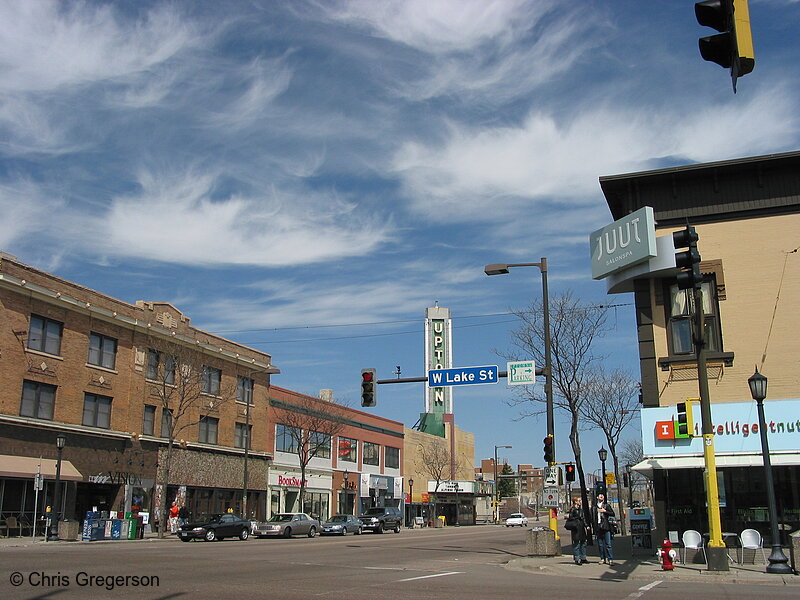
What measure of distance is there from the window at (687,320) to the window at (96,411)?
31.6 metres

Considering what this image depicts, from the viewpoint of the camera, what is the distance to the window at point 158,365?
44938 millimetres

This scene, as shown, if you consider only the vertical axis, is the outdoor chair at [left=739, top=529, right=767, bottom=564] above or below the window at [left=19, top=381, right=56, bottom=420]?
below

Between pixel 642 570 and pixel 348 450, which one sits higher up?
pixel 348 450

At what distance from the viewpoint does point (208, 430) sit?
50156 mm

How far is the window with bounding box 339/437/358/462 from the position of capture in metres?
66.6

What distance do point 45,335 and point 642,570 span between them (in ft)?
105

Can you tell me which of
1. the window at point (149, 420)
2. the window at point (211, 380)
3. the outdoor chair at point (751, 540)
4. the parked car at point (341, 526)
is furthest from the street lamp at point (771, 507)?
the window at point (211, 380)

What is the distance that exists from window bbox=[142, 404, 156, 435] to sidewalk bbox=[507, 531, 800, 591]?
2906cm

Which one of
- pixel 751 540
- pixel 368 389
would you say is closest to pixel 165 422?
pixel 368 389

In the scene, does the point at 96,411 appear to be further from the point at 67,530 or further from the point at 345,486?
the point at 345,486

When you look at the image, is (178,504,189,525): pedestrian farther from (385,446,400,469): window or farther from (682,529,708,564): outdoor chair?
(682,529,708,564): outdoor chair

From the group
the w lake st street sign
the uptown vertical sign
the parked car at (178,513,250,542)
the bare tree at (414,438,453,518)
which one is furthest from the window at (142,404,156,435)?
the bare tree at (414,438,453,518)

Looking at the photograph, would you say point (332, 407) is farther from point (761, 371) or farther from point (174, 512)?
point (761, 371)

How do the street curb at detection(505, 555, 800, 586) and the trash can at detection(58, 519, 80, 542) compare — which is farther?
the trash can at detection(58, 519, 80, 542)
